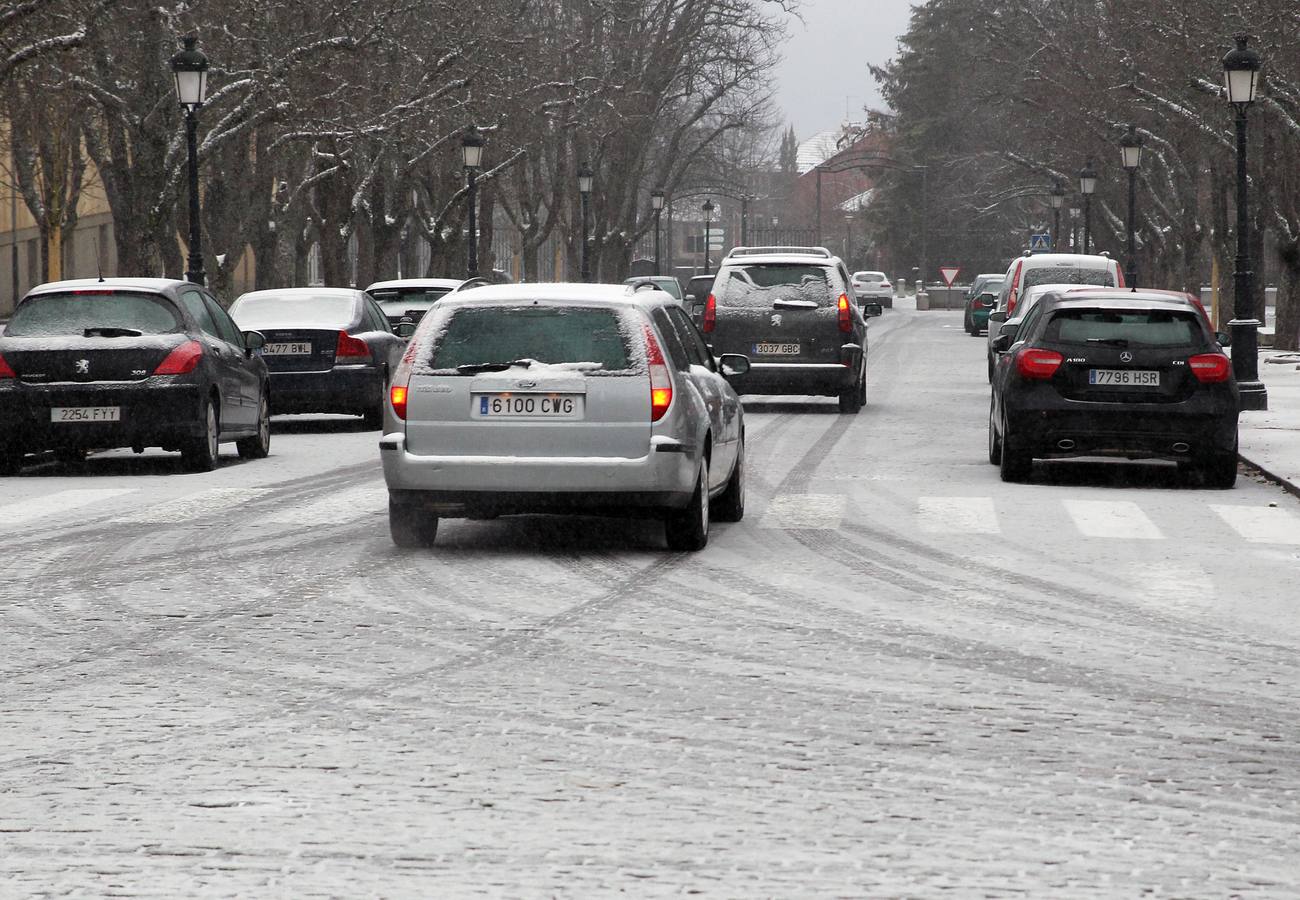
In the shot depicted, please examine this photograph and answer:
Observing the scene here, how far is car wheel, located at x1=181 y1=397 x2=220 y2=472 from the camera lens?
17.7 m

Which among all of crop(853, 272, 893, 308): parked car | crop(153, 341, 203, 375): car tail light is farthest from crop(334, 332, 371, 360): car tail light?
crop(853, 272, 893, 308): parked car

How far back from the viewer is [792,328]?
2503 cm

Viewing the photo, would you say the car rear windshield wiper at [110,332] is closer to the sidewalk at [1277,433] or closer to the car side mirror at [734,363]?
the car side mirror at [734,363]

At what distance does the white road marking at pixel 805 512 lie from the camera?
537 inches

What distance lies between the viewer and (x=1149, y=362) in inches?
642

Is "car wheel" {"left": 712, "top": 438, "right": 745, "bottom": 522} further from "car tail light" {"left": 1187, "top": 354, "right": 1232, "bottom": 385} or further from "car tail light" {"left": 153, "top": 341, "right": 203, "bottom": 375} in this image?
"car tail light" {"left": 153, "top": 341, "right": 203, "bottom": 375}

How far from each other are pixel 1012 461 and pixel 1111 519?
258 cm

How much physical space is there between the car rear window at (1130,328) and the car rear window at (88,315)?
22.1 ft

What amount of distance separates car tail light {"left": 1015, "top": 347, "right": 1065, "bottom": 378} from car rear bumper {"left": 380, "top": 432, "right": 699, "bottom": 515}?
5182 millimetres

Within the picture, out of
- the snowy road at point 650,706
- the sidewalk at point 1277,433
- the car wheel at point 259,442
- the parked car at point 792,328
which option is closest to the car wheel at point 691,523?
the snowy road at point 650,706

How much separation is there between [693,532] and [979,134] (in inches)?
3819

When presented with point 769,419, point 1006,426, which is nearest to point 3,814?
point 1006,426

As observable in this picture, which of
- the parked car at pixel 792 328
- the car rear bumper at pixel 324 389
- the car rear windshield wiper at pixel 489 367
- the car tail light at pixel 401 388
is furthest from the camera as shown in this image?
the parked car at pixel 792 328

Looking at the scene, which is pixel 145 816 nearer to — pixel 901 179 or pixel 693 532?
pixel 693 532
